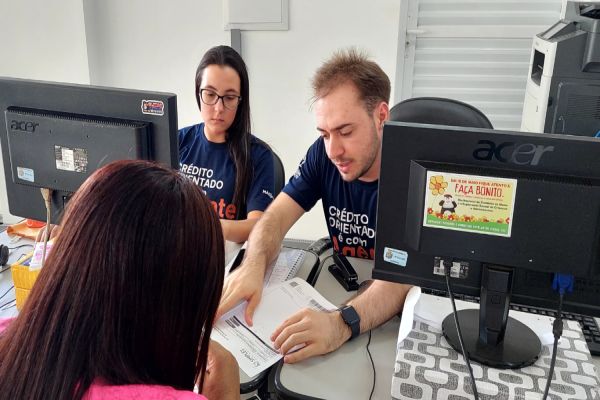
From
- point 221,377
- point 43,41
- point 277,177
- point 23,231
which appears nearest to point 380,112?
point 277,177

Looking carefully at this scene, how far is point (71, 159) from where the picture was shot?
45.9 inches

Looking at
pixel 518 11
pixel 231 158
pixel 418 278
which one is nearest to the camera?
pixel 418 278

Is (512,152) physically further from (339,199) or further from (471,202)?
(339,199)

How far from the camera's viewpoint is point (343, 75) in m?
1.62

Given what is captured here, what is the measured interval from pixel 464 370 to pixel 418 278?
0.68 ft

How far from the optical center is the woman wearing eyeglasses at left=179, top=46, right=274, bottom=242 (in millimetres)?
1904

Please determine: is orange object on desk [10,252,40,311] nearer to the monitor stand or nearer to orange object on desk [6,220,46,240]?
orange object on desk [6,220,46,240]

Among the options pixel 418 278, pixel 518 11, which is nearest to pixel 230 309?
pixel 418 278

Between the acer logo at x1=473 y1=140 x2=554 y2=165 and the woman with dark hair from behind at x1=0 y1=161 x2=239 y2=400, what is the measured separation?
0.54 m

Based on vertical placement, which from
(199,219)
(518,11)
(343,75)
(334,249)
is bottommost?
(334,249)

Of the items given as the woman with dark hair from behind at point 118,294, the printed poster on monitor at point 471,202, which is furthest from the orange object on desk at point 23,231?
the printed poster on monitor at point 471,202

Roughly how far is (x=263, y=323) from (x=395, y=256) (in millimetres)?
347

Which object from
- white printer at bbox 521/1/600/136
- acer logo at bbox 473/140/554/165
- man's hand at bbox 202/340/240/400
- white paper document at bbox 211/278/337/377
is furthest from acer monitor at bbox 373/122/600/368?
white printer at bbox 521/1/600/136

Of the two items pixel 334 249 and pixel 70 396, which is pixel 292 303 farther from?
pixel 70 396
